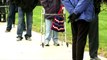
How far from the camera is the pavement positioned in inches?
426

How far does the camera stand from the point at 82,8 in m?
8.47

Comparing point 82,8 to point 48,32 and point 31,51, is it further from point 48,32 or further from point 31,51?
point 48,32

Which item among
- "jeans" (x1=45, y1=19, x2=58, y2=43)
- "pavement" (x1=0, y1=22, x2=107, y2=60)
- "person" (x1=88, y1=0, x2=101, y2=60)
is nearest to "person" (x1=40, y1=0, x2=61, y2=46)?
"jeans" (x1=45, y1=19, x2=58, y2=43)

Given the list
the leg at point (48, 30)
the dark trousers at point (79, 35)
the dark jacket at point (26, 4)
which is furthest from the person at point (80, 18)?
the dark jacket at point (26, 4)

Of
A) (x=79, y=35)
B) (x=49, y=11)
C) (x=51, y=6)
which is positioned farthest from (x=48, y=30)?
(x=79, y=35)

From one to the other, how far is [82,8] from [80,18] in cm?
21

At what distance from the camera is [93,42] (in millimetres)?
9898

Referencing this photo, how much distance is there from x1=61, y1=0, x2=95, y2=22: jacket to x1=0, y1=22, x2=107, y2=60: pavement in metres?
2.25

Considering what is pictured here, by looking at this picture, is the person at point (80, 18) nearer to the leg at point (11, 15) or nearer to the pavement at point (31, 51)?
the pavement at point (31, 51)

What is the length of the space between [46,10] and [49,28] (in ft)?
1.90

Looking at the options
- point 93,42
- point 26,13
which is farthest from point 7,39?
point 93,42

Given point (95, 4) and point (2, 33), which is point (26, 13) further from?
point (95, 4)

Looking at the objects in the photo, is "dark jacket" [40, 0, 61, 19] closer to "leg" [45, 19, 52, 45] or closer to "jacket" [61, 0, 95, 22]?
"leg" [45, 19, 52, 45]

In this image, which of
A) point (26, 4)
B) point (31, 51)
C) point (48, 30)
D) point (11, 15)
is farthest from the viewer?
point (11, 15)
